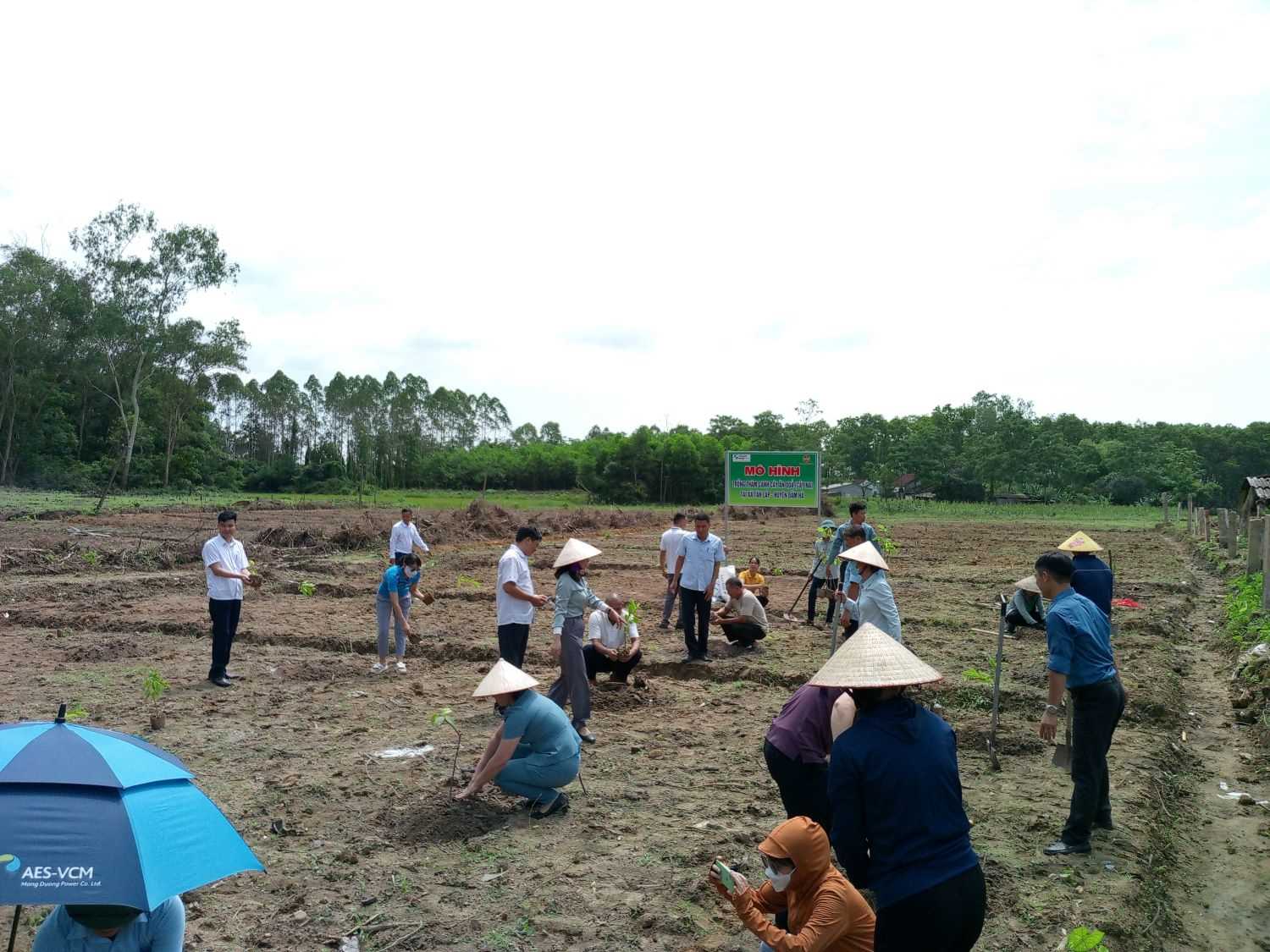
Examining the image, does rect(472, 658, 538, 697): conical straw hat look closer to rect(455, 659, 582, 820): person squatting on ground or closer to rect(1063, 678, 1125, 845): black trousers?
rect(455, 659, 582, 820): person squatting on ground

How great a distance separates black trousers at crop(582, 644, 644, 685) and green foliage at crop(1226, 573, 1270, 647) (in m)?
8.10

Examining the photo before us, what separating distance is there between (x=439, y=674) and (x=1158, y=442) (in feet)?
291

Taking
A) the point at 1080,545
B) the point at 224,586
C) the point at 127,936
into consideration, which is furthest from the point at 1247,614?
the point at 127,936

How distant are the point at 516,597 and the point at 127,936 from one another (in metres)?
5.65

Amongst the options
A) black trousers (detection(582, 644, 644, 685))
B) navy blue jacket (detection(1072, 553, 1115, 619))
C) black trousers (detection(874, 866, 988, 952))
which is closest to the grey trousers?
black trousers (detection(582, 644, 644, 685))

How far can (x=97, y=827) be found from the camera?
9.77 ft

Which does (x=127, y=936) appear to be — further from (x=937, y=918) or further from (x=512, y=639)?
(x=512, y=639)

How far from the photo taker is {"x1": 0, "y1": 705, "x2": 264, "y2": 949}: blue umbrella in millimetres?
2838

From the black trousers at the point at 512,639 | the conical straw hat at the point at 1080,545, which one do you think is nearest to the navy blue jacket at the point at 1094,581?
the conical straw hat at the point at 1080,545

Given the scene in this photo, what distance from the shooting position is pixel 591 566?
80.0 ft

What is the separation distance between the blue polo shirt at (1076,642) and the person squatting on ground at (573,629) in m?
4.02

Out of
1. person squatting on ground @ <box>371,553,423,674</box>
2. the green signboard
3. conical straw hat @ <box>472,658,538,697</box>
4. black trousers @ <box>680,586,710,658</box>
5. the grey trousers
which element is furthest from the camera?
the green signboard

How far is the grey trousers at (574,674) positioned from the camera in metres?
8.34

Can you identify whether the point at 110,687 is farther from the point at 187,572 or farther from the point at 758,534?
the point at 758,534
